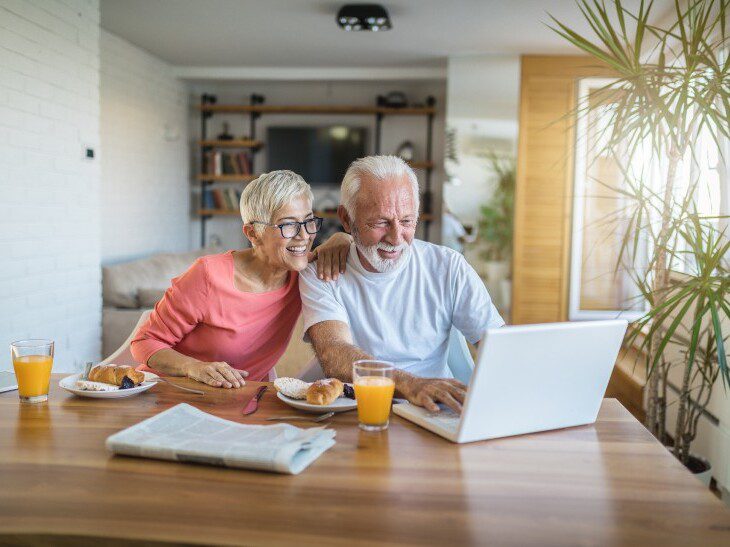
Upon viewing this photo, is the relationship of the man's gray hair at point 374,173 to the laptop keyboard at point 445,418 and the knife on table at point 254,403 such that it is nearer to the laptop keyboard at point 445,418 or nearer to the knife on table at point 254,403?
the knife on table at point 254,403

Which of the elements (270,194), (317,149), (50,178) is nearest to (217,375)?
(270,194)

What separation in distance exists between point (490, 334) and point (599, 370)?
0.32m

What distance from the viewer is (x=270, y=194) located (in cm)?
188

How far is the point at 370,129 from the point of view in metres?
7.12

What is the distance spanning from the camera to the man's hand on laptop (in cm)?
137

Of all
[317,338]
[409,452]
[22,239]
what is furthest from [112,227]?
[409,452]

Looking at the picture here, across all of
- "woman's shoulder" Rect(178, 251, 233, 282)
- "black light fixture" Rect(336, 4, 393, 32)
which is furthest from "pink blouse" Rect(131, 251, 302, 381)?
"black light fixture" Rect(336, 4, 393, 32)

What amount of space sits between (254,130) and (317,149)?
2.39 feet

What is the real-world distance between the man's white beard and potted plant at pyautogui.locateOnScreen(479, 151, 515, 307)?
4125 mm

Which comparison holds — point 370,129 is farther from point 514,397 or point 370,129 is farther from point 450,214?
point 514,397

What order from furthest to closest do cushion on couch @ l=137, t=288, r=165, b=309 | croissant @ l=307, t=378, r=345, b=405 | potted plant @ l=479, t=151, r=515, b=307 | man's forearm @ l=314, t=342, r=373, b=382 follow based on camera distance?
potted plant @ l=479, t=151, r=515, b=307
cushion on couch @ l=137, t=288, r=165, b=309
man's forearm @ l=314, t=342, r=373, b=382
croissant @ l=307, t=378, r=345, b=405

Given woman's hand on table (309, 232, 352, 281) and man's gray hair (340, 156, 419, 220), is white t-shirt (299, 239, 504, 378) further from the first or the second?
man's gray hair (340, 156, 419, 220)

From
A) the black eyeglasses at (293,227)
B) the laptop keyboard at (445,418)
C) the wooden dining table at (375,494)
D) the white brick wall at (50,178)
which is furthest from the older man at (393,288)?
the white brick wall at (50,178)

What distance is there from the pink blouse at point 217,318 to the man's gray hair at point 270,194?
18cm
